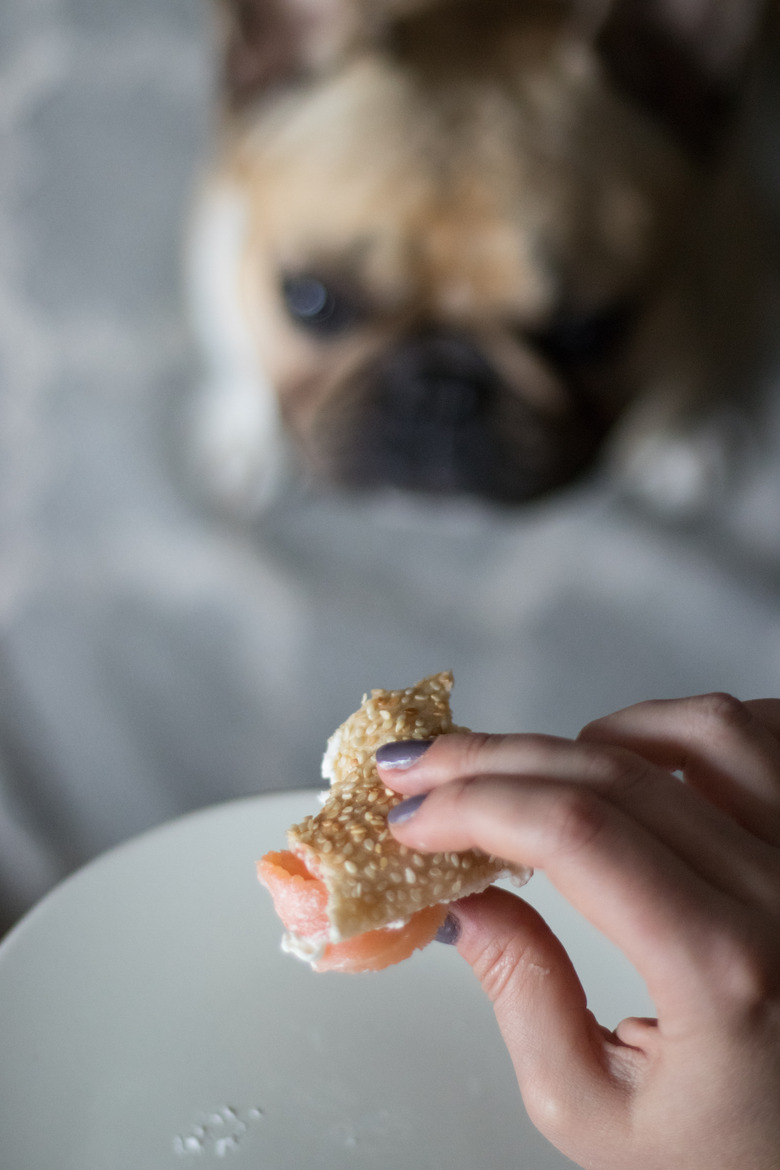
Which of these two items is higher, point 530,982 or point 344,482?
point 344,482

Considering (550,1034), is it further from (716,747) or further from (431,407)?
(431,407)

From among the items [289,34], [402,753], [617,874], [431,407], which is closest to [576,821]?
[617,874]

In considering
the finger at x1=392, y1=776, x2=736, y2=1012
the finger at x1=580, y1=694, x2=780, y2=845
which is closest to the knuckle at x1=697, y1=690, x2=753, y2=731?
the finger at x1=580, y1=694, x2=780, y2=845

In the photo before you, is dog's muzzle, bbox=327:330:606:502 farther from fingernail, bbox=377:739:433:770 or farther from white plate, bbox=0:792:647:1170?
fingernail, bbox=377:739:433:770

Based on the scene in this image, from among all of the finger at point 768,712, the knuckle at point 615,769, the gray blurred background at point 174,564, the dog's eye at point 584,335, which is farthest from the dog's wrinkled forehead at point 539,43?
the knuckle at point 615,769

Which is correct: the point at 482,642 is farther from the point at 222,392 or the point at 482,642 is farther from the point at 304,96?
the point at 304,96

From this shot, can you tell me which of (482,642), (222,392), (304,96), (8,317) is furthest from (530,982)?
(8,317)
